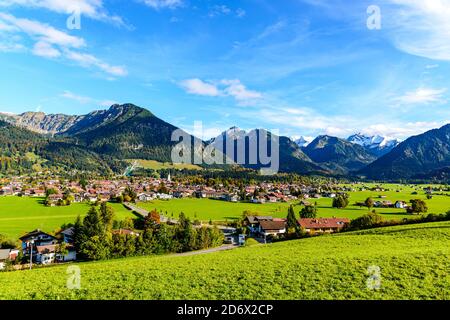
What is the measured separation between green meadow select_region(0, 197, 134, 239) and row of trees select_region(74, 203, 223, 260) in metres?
19.6

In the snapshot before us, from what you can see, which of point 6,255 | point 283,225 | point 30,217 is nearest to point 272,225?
point 283,225

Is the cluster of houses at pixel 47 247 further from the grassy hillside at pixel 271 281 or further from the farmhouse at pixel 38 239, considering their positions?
the grassy hillside at pixel 271 281

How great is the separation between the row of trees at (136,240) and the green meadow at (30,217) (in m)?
19.6

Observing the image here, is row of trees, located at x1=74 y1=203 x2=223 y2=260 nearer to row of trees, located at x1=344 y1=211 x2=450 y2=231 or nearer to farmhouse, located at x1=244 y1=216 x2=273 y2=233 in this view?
farmhouse, located at x1=244 y1=216 x2=273 y2=233

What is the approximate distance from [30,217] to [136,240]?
53532 mm

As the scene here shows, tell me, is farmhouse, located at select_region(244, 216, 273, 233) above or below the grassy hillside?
below

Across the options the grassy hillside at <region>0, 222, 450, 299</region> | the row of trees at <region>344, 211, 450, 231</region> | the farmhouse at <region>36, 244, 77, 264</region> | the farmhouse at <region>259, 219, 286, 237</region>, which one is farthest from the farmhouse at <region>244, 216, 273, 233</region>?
the grassy hillside at <region>0, 222, 450, 299</region>

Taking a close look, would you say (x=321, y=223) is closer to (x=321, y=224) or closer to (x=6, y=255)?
(x=321, y=224)

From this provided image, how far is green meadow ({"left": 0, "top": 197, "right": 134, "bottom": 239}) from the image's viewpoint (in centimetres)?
7612

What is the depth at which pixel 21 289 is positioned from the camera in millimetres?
19125

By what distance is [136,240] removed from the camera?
191ft

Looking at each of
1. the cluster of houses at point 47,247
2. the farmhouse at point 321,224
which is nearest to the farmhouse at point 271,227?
the farmhouse at point 321,224

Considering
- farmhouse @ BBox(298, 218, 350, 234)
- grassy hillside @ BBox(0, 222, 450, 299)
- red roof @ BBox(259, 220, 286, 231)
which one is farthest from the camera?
red roof @ BBox(259, 220, 286, 231)
